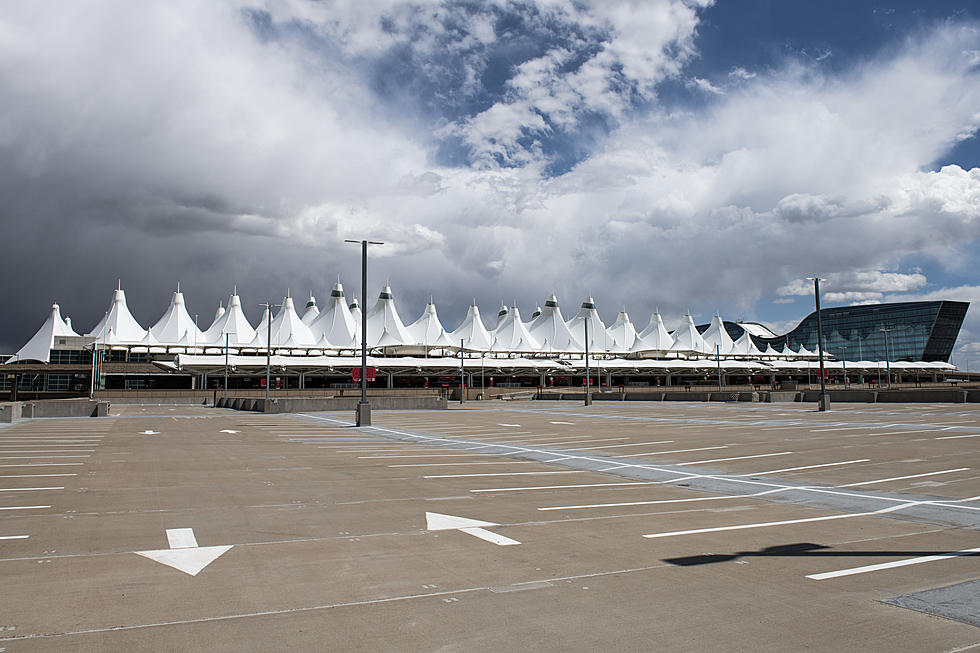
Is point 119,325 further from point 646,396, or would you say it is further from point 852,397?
point 852,397

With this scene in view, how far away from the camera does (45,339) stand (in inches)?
4237

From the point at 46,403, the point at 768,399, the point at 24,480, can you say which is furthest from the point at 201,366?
the point at 24,480

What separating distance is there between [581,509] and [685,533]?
1.94 m

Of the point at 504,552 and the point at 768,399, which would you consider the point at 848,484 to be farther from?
the point at 768,399

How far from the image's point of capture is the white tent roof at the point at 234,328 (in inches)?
4830

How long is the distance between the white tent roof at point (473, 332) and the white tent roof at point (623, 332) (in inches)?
1392

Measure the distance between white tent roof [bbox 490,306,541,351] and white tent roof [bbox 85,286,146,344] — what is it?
62.7 m

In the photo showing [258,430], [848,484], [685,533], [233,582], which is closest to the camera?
[233,582]

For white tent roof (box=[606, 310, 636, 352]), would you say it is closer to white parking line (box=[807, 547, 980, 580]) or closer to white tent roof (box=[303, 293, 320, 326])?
white tent roof (box=[303, 293, 320, 326])

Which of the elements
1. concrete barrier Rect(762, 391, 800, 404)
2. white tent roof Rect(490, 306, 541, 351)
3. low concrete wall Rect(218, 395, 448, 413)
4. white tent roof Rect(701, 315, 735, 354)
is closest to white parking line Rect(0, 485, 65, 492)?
low concrete wall Rect(218, 395, 448, 413)

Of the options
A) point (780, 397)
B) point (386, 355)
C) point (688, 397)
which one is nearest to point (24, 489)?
point (780, 397)

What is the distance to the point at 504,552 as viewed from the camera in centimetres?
720

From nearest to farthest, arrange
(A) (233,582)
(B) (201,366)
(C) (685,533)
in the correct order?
(A) (233,582) → (C) (685,533) → (B) (201,366)

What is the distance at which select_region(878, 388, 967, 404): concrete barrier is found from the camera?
45.6m
